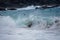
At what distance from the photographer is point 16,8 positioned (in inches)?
1276

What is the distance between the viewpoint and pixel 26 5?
112 feet

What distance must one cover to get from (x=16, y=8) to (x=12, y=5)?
1598mm

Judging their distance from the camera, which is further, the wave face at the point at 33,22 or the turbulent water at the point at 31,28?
the wave face at the point at 33,22

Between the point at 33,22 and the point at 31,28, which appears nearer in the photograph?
the point at 31,28

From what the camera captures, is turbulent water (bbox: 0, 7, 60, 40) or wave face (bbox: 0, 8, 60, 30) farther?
wave face (bbox: 0, 8, 60, 30)

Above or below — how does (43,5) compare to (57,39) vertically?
above

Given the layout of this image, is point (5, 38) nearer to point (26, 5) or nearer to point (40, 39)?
point (40, 39)

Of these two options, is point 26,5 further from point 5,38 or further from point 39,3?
point 5,38

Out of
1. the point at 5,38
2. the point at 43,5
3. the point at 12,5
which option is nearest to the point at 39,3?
the point at 43,5

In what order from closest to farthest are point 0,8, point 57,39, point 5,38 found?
point 57,39
point 5,38
point 0,8

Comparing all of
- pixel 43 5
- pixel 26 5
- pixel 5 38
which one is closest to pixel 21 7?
pixel 26 5

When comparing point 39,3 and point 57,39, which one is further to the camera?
point 39,3

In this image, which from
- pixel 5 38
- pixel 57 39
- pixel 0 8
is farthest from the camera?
pixel 0 8

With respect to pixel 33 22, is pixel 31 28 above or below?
below
